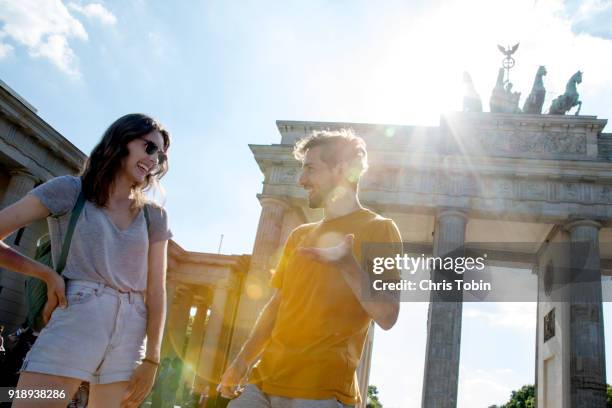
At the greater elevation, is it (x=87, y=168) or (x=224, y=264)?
(x=224, y=264)

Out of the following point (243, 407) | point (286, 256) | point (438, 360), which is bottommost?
point (243, 407)

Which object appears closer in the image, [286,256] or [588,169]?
[286,256]

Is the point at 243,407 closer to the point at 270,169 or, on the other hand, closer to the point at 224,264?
the point at 270,169

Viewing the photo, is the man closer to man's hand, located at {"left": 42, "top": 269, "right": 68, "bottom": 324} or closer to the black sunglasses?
the black sunglasses

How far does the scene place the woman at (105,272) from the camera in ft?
7.41

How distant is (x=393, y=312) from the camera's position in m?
2.39

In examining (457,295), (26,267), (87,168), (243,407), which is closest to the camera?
(26,267)

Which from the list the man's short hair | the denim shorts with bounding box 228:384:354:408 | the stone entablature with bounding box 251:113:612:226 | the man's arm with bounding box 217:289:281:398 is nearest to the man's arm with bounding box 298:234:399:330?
the denim shorts with bounding box 228:384:354:408

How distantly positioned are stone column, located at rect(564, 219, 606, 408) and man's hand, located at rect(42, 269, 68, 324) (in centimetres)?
2013

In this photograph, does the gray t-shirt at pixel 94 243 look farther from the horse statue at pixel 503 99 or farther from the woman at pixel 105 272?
the horse statue at pixel 503 99

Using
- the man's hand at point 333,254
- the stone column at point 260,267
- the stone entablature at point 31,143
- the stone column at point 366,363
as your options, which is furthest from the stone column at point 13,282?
the man's hand at point 333,254

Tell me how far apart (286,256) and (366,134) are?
21600 mm

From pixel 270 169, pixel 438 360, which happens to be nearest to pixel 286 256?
pixel 438 360

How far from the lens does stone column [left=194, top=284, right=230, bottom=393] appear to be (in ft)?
79.7
